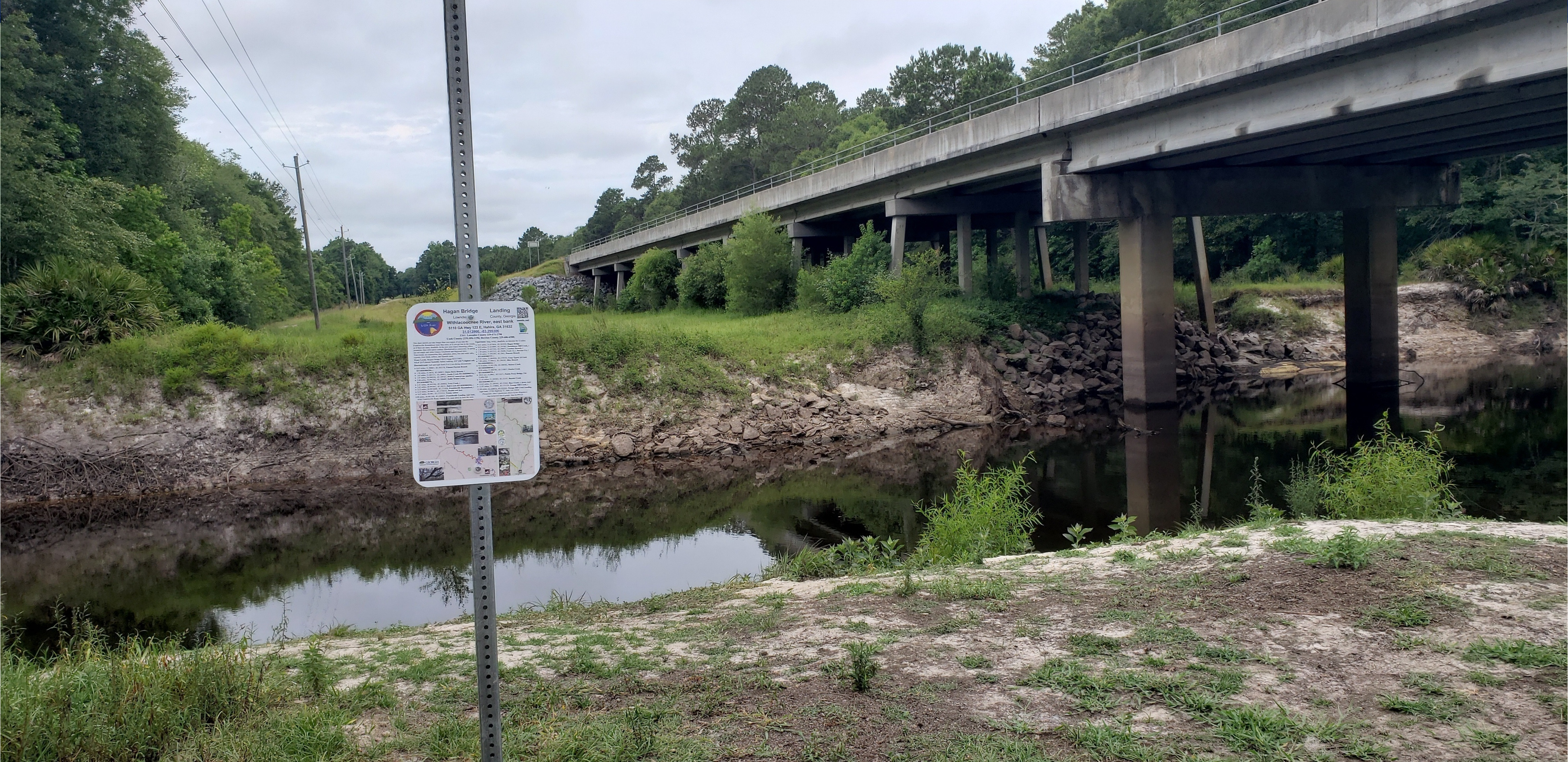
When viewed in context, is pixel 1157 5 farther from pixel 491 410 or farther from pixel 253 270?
pixel 491 410

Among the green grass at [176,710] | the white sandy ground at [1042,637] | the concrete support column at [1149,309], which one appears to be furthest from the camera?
the concrete support column at [1149,309]

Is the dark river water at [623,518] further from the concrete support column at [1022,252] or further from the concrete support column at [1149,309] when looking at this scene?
the concrete support column at [1022,252]

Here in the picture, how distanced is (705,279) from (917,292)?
22.0 meters

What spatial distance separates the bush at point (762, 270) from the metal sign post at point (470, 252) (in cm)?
3917

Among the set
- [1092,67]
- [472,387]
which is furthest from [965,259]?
[472,387]

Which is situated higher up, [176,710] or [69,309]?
[69,309]

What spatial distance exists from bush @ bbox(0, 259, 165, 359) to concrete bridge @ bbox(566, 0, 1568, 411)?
78.3ft

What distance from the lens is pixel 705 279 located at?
50906 mm

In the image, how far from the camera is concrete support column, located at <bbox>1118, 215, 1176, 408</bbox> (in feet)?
88.6

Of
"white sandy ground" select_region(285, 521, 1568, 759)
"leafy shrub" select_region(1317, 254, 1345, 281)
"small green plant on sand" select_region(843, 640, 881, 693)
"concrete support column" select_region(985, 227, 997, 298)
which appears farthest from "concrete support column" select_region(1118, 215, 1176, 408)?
"leafy shrub" select_region(1317, 254, 1345, 281)

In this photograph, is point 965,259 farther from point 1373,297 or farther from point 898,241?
point 1373,297

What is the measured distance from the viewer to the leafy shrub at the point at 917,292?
30.3m

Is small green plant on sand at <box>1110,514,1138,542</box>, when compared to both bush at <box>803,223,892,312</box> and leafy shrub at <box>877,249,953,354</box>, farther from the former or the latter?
bush at <box>803,223,892,312</box>

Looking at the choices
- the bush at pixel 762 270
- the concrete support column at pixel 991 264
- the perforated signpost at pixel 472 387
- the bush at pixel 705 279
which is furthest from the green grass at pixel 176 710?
the bush at pixel 705 279
